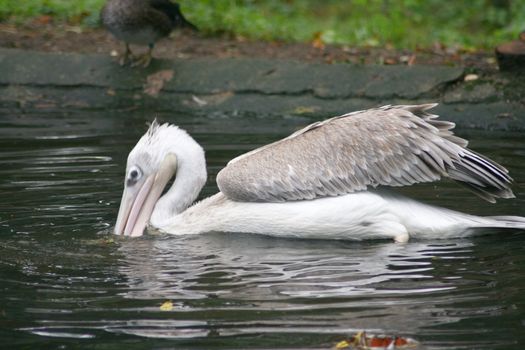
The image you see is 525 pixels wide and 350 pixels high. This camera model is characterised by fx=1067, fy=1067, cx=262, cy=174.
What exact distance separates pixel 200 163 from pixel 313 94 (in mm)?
3403

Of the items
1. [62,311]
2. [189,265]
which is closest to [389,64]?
[189,265]

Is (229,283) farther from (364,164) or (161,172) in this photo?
(161,172)

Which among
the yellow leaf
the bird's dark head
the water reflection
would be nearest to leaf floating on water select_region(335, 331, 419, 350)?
the yellow leaf

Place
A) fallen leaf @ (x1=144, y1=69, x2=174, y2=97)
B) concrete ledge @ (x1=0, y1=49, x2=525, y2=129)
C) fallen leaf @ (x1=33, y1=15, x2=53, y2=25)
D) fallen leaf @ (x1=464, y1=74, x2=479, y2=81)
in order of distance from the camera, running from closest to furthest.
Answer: concrete ledge @ (x1=0, y1=49, x2=525, y2=129) < fallen leaf @ (x1=464, y1=74, x2=479, y2=81) < fallen leaf @ (x1=144, y1=69, x2=174, y2=97) < fallen leaf @ (x1=33, y1=15, x2=53, y2=25)

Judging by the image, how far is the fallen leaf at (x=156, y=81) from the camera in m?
10.1

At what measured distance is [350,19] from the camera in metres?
14.2

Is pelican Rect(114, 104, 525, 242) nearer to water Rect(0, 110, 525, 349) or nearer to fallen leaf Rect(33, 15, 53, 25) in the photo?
water Rect(0, 110, 525, 349)

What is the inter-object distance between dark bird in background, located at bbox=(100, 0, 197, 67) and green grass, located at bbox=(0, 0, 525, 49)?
149 centimetres

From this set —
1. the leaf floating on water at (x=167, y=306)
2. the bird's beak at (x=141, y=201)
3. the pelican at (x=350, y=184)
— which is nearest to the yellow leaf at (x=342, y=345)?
the leaf floating on water at (x=167, y=306)

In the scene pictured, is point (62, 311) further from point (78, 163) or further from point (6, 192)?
point (78, 163)

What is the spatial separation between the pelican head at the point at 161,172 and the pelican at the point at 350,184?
9 centimetres

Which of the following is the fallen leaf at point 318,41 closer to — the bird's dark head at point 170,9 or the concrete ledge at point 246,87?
the concrete ledge at point 246,87

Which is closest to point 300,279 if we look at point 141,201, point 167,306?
point 167,306

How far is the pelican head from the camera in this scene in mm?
6418
